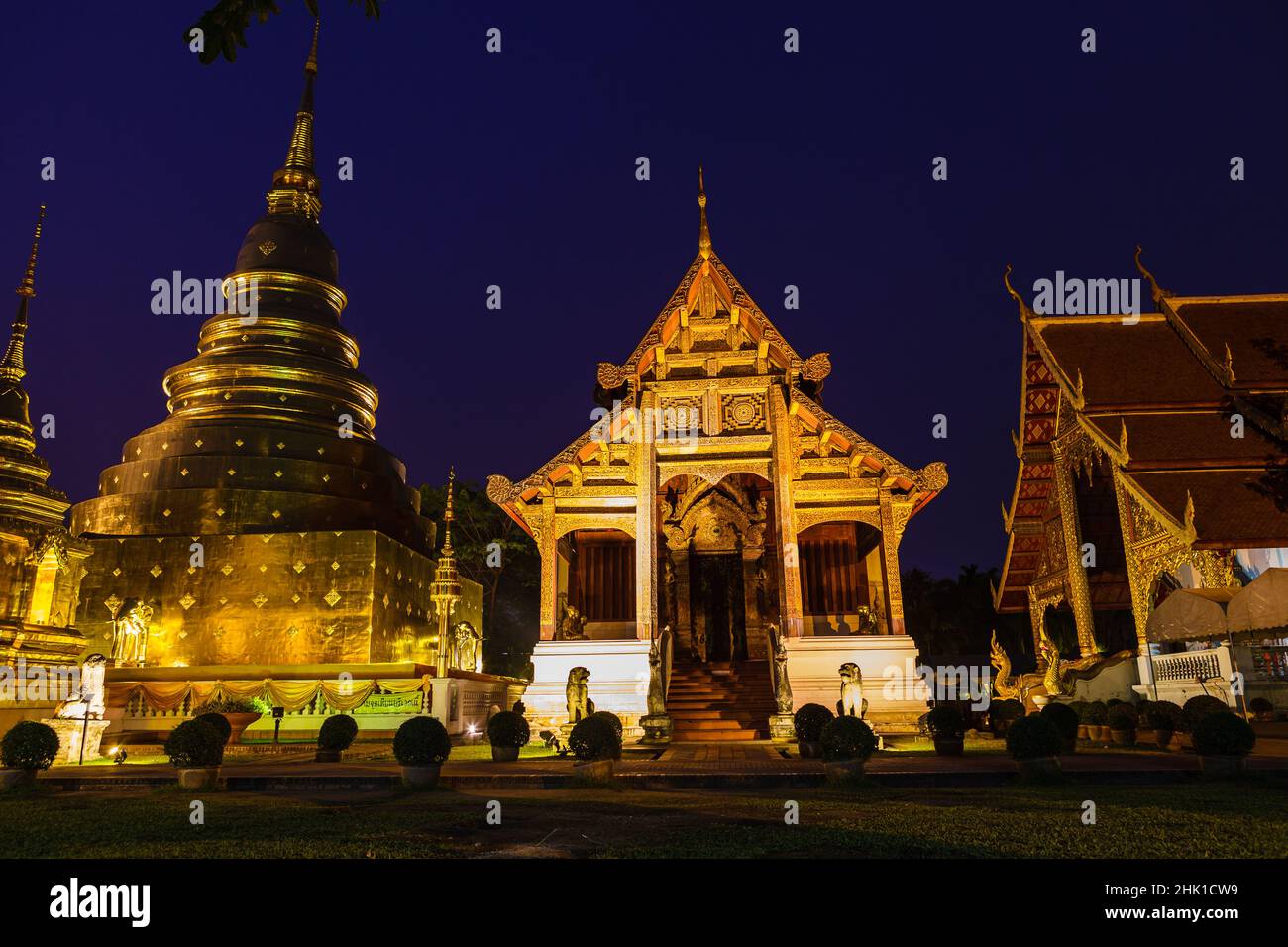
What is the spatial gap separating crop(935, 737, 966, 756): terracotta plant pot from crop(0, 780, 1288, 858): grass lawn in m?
3.52

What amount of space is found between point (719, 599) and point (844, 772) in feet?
41.9

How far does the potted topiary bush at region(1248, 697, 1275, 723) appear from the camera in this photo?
1224 cm

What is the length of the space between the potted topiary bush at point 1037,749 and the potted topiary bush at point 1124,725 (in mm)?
5595

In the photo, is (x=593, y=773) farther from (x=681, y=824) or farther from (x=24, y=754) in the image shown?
(x=24, y=754)

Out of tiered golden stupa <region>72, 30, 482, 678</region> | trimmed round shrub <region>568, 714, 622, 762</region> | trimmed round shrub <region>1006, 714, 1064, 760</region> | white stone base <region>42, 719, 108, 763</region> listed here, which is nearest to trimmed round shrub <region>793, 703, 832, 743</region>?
trimmed round shrub <region>1006, 714, 1064, 760</region>

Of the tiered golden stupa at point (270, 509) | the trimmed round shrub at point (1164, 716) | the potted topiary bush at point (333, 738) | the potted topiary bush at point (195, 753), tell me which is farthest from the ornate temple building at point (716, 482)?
the potted topiary bush at point (195, 753)

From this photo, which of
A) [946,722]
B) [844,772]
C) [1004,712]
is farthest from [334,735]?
[1004,712]

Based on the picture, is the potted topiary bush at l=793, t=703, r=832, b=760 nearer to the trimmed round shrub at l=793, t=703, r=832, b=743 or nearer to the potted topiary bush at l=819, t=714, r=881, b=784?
the trimmed round shrub at l=793, t=703, r=832, b=743

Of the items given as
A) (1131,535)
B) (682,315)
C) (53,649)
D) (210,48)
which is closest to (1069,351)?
(1131,535)

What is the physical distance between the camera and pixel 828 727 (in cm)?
828

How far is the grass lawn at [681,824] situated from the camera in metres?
4.71

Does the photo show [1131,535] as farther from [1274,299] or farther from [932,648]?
[932,648]
